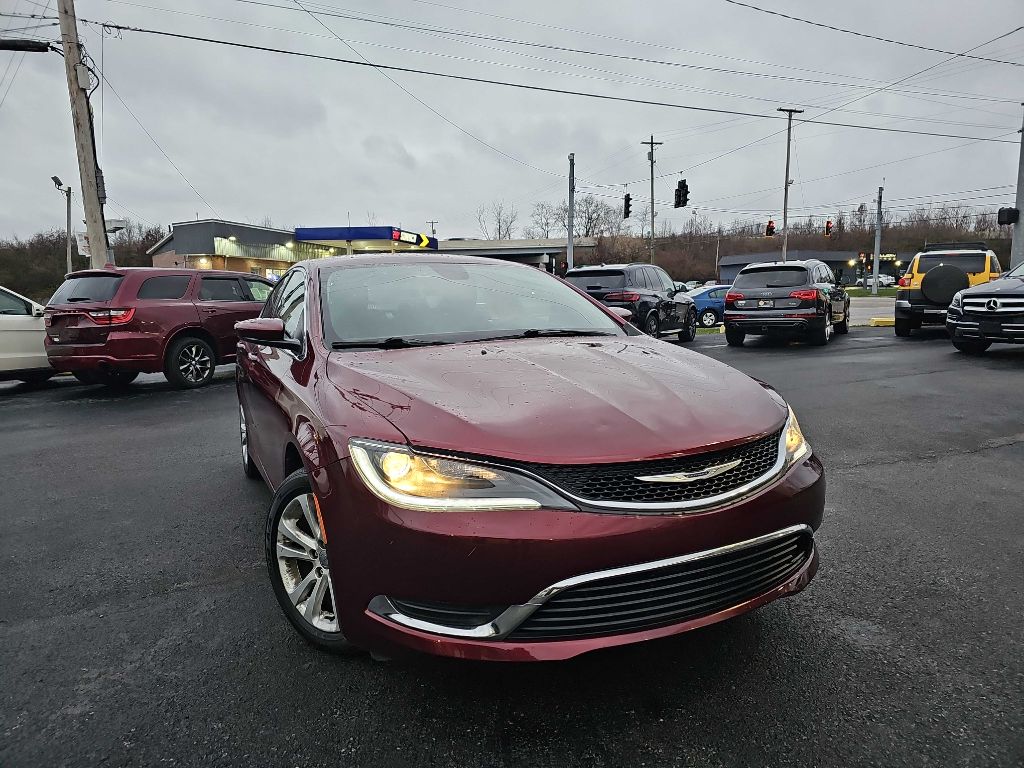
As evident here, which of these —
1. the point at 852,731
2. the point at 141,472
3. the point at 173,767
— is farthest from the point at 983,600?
the point at 141,472

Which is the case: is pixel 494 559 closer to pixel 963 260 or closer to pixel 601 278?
pixel 601 278

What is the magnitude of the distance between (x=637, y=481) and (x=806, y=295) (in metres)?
12.0

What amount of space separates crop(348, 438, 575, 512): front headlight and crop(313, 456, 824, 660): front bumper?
3 centimetres

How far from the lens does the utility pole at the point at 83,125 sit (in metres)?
13.0

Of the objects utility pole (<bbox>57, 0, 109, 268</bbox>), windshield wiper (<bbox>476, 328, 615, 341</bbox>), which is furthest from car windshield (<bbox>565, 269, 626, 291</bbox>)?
utility pole (<bbox>57, 0, 109, 268</bbox>)

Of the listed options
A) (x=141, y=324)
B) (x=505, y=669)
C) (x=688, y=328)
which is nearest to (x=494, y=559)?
(x=505, y=669)

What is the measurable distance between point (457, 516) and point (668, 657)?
104cm

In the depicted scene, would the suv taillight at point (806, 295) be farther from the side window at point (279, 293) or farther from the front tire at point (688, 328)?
the side window at point (279, 293)

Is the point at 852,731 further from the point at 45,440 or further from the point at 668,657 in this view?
the point at 45,440

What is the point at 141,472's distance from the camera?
4.80 meters

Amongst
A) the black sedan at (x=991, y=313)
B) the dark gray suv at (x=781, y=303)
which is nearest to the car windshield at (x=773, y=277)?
the dark gray suv at (x=781, y=303)

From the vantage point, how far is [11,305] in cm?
887

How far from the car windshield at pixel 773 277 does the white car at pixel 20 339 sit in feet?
39.5

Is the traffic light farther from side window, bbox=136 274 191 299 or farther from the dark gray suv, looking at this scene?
side window, bbox=136 274 191 299
